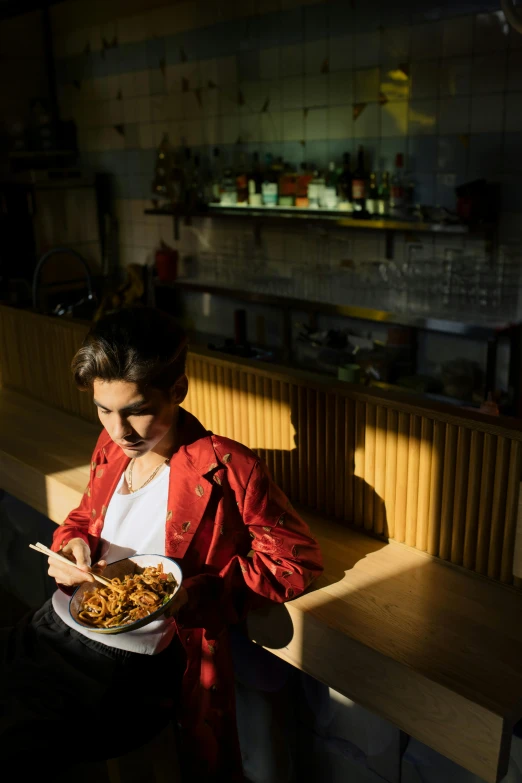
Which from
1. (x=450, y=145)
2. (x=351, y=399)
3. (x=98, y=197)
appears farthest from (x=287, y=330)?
(x=351, y=399)

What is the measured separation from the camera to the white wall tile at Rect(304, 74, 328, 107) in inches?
180

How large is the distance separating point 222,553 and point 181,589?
0.61 ft

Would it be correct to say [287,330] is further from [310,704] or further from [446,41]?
[310,704]

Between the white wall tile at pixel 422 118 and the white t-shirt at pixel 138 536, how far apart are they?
306 cm

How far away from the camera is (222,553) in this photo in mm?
1635

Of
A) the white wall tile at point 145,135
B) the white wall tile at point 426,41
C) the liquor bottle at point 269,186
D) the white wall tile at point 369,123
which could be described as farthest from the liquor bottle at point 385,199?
the white wall tile at point 145,135

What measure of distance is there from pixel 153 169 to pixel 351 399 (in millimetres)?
4471

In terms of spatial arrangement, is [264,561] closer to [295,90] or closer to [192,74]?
[295,90]

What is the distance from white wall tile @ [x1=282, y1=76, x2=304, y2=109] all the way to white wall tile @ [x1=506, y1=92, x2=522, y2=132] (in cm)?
145

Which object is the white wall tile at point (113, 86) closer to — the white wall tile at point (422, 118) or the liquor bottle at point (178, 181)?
the liquor bottle at point (178, 181)

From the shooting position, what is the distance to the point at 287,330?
4879mm

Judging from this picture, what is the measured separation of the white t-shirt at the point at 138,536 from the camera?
1567 mm

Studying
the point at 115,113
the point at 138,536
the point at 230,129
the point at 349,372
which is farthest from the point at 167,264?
the point at 138,536

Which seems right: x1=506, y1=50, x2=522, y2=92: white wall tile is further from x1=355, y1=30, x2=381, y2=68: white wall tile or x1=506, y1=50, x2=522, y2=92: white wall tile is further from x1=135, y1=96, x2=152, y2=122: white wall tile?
x1=135, y1=96, x2=152, y2=122: white wall tile
